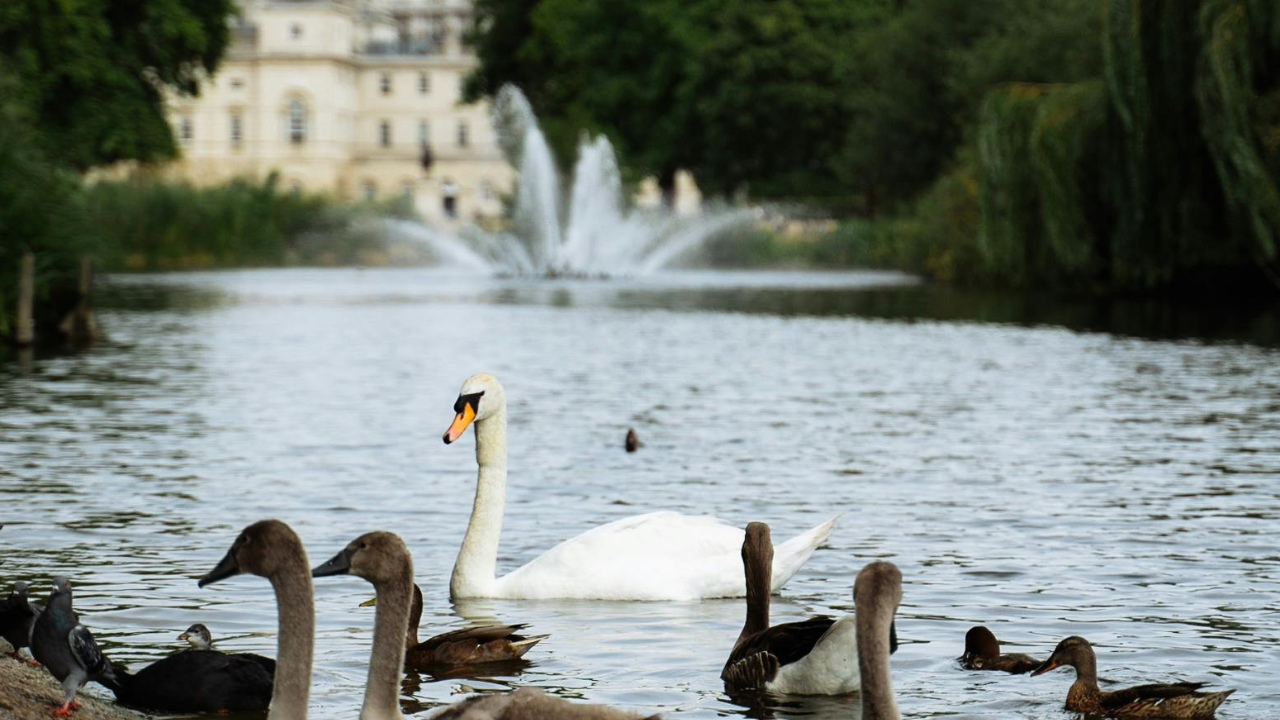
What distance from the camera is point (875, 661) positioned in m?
6.95

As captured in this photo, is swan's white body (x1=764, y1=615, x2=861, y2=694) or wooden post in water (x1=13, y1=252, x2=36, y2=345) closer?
swan's white body (x1=764, y1=615, x2=861, y2=694)

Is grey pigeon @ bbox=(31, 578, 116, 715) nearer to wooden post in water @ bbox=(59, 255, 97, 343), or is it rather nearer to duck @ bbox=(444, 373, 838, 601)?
duck @ bbox=(444, 373, 838, 601)

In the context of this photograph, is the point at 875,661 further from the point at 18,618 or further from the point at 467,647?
the point at 18,618

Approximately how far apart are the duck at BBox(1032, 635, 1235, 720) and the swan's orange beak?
3.63m

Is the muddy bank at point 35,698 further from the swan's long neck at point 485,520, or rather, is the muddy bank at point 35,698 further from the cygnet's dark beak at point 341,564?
the swan's long neck at point 485,520

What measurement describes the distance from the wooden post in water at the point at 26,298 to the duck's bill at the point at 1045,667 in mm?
20342

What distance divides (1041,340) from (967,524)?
21.1 m

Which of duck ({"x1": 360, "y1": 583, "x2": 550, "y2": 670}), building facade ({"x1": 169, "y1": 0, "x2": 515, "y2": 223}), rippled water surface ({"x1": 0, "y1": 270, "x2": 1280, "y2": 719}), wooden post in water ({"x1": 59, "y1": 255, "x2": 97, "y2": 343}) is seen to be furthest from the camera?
Answer: building facade ({"x1": 169, "y1": 0, "x2": 515, "y2": 223})

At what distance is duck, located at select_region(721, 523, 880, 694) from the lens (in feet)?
29.6

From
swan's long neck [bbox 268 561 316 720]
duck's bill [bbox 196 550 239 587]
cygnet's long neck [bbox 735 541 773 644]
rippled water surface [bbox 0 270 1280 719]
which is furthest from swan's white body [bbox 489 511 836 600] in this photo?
duck's bill [bbox 196 550 239 587]

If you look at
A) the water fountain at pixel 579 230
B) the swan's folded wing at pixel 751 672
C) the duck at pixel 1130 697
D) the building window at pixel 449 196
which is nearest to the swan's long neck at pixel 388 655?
the swan's folded wing at pixel 751 672

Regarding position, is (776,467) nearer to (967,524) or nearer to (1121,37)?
(967,524)

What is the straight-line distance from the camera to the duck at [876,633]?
6914 mm

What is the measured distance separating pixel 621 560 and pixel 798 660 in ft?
8.11
